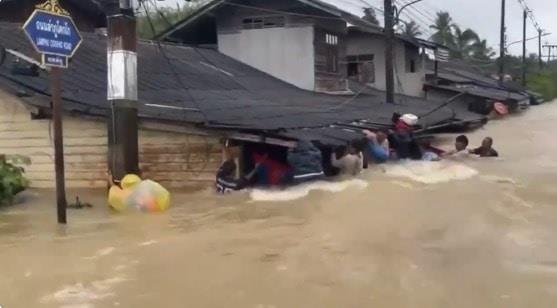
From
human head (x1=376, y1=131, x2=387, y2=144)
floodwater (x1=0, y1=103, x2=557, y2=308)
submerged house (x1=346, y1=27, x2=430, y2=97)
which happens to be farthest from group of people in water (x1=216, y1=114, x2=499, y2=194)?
submerged house (x1=346, y1=27, x2=430, y2=97)

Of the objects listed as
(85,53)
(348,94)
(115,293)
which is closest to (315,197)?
(115,293)

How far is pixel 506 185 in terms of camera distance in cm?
1413

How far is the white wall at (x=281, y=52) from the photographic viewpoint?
76.0 ft

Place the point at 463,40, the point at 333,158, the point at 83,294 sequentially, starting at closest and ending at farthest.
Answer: the point at 83,294
the point at 333,158
the point at 463,40

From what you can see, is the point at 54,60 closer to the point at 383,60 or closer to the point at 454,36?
the point at 383,60

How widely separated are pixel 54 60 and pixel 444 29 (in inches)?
1872

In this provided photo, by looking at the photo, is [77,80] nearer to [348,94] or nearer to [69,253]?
[69,253]

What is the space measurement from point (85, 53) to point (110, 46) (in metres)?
4.88

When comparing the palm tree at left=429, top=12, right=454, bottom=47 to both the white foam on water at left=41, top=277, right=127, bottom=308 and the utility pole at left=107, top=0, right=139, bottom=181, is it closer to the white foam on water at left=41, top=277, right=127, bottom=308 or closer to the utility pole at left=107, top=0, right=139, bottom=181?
the utility pole at left=107, top=0, right=139, bottom=181

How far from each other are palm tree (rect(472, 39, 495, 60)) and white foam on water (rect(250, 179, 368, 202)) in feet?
153

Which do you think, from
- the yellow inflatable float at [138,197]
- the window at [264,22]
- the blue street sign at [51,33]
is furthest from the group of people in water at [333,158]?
the window at [264,22]

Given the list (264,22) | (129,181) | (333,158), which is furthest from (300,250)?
(264,22)

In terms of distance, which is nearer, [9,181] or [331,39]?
[9,181]

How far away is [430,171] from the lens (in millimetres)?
15359
